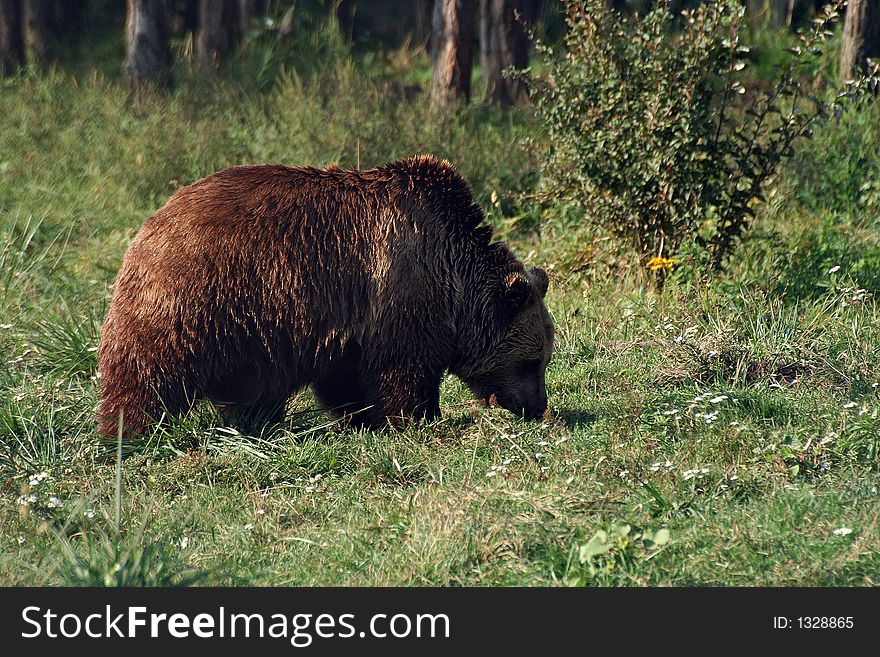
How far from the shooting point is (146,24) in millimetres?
15445

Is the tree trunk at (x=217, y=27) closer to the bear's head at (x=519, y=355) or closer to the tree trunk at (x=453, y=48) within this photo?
the tree trunk at (x=453, y=48)

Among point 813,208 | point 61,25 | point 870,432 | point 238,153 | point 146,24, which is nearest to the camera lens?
point 870,432

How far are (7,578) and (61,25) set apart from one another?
61.5 ft

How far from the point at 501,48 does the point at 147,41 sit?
4687 millimetres

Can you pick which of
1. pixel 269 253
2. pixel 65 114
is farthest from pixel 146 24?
pixel 269 253

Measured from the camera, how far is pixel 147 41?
15.3 m

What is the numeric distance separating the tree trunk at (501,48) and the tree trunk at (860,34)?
169 inches

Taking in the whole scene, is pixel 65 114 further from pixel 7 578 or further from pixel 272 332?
pixel 7 578

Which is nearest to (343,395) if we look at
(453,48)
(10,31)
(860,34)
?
(860,34)

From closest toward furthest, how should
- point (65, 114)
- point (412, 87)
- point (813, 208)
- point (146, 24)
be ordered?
point (813, 208) < point (65, 114) < point (146, 24) < point (412, 87)

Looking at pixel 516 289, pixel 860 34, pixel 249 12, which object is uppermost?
pixel 860 34

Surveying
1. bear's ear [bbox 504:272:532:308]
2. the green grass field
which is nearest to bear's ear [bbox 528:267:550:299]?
bear's ear [bbox 504:272:532:308]

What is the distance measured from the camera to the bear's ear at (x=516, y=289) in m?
6.71

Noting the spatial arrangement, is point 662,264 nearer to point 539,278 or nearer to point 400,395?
point 539,278
